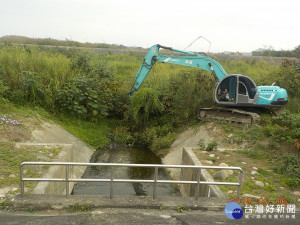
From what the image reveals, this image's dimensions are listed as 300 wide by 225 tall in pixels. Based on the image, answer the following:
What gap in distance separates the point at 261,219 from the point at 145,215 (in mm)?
2295

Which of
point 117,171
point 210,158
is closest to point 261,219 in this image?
point 210,158

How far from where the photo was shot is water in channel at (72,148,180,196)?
342 inches

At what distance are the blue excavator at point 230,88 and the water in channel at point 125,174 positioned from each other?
3941 mm

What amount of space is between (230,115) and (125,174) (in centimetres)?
564

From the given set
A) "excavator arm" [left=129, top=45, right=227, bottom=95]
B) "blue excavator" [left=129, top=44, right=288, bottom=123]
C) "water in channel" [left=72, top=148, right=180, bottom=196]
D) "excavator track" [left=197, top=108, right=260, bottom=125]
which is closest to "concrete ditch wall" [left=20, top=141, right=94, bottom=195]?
"water in channel" [left=72, top=148, right=180, bottom=196]

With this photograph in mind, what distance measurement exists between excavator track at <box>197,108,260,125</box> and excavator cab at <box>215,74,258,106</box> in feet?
1.30

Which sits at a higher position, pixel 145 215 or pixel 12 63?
pixel 12 63

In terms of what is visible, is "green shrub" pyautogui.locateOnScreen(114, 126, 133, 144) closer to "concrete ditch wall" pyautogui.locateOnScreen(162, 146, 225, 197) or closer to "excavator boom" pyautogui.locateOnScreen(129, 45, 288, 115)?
"concrete ditch wall" pyautogui.locateOnScreen(162, 146, 225, 197)

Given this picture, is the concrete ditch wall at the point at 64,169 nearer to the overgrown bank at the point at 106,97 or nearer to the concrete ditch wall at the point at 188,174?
the overgrown bank at the point at 106,97

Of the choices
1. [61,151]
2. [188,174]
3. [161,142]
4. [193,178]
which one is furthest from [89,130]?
[193,178]

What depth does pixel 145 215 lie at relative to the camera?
16.8 ft

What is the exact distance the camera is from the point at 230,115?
12.3m

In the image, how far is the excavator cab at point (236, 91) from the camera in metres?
11.6

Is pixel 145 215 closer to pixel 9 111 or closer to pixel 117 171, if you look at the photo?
pixel 117 171
